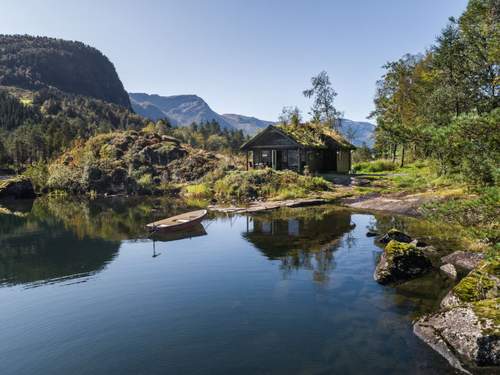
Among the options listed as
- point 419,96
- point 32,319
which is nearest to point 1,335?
point 32,319

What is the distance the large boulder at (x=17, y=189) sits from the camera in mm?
57312

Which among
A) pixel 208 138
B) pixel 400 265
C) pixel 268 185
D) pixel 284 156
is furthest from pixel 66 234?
pixel 208 138

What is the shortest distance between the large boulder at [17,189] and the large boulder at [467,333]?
60652 millimetres

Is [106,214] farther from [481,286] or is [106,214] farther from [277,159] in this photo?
[481,286]

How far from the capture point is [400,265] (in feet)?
53.0

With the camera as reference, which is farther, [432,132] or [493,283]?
[493,283]

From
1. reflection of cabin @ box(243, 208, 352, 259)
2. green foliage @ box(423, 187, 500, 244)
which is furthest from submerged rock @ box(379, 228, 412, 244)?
green foliage @ box(423, 187, 500, 244)

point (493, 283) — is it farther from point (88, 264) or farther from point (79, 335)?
point (88, 264)

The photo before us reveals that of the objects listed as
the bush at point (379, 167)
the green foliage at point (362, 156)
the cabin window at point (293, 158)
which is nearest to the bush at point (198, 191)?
the cabin window at point (293, 158)

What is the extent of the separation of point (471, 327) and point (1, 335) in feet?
46.9

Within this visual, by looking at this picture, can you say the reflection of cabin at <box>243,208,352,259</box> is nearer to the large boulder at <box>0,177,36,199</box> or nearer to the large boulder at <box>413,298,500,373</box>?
the large boulder at <box>413,298,500,373</box>

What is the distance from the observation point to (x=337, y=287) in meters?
15.7

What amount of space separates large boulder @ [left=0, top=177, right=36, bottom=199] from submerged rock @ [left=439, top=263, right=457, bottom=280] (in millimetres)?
58943

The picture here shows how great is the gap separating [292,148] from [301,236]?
26349mm
